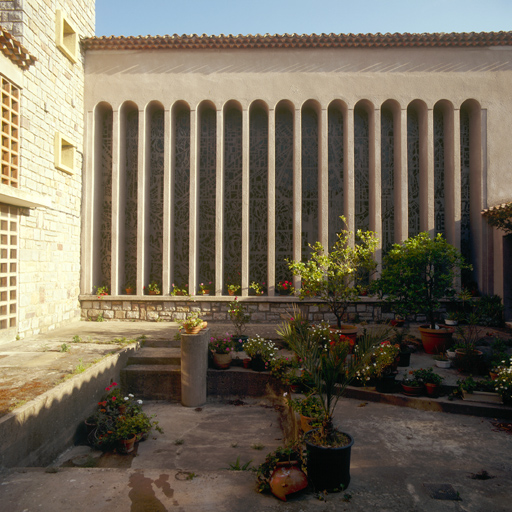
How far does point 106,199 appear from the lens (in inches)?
487

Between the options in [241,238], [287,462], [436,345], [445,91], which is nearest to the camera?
[287,462]

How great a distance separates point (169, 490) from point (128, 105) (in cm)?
1147

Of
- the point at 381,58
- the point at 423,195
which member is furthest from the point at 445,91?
the point at 423,195

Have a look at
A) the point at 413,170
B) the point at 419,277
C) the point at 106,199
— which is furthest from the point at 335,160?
the point at 106,199

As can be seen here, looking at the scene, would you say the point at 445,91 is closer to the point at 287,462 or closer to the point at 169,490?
the point at 287,462

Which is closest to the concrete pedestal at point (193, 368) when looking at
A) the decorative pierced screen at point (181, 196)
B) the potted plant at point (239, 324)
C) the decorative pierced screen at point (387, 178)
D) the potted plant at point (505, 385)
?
the potted plant at point (239, 324)

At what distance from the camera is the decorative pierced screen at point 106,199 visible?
12.2 metres

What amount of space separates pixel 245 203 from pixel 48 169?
5382mm

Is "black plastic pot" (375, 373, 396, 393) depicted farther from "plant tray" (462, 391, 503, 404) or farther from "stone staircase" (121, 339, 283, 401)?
"stone staircase" (121, 339, 283, 401)

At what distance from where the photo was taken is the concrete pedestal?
722cm

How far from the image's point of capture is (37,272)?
9.48 metres

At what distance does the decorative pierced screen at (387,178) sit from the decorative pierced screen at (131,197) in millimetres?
7988

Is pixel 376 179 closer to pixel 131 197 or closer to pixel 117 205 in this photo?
pixel 131 197

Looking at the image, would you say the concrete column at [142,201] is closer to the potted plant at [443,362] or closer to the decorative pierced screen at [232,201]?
the decorative pierced screen at [232,201]
